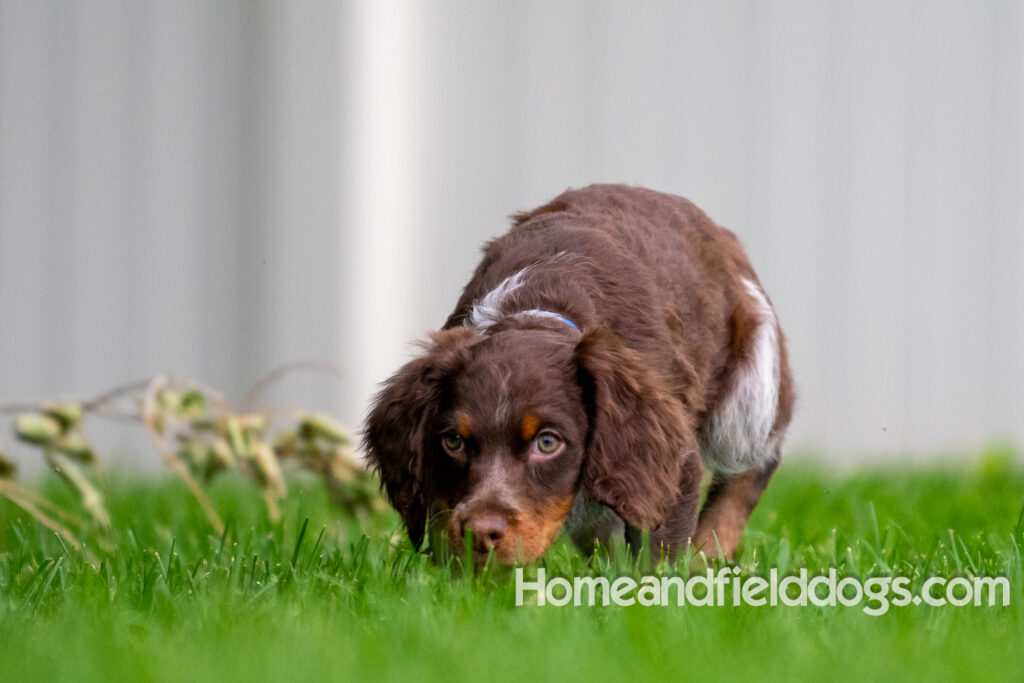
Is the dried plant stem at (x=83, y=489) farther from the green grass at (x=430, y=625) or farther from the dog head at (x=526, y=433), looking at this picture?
the dog head at (x=526, y=433)

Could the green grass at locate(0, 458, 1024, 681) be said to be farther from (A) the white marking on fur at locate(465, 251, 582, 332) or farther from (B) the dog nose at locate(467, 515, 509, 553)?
(A) the white marking on fur at locate(465, 251, 582, 332)

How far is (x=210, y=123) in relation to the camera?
6.35 m

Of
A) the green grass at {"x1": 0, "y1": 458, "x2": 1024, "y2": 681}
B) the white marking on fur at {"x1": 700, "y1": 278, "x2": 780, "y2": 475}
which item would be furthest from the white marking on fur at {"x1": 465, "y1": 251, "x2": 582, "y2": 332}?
the white marking on fur at {"x1": 700, "y1": 278, "x2": 780, "y2": 475}

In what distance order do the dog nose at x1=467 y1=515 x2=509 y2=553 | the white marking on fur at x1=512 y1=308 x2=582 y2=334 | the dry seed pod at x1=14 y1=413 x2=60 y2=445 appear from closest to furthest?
the dog nose at x1=467 y1=515 x2=509 y2=553
the white marking on fur at x1=512 y1=308 x2=582 y2=334
the dry seed pod at x1=14 y1=413 x2=60 y2=445

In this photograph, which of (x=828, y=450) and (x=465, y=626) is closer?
(x=465, y=626)

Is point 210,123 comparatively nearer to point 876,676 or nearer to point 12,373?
point 12,373

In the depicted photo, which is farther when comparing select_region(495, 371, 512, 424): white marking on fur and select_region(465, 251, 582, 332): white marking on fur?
select_region(465, 251, 582, 332): white marking on fur

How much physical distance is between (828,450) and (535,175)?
2.08 metres

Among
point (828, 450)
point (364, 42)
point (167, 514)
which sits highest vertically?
point (364, 42)

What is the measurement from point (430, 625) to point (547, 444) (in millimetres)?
765

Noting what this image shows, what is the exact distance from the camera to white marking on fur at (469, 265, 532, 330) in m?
3.34

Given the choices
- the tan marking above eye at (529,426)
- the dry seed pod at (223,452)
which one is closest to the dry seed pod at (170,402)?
the dry seed pod at (223,452)

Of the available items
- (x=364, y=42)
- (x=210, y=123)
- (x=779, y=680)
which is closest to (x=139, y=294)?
(x=210, y=123)

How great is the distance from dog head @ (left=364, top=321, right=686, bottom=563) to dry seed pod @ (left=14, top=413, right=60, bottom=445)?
1324 mm
